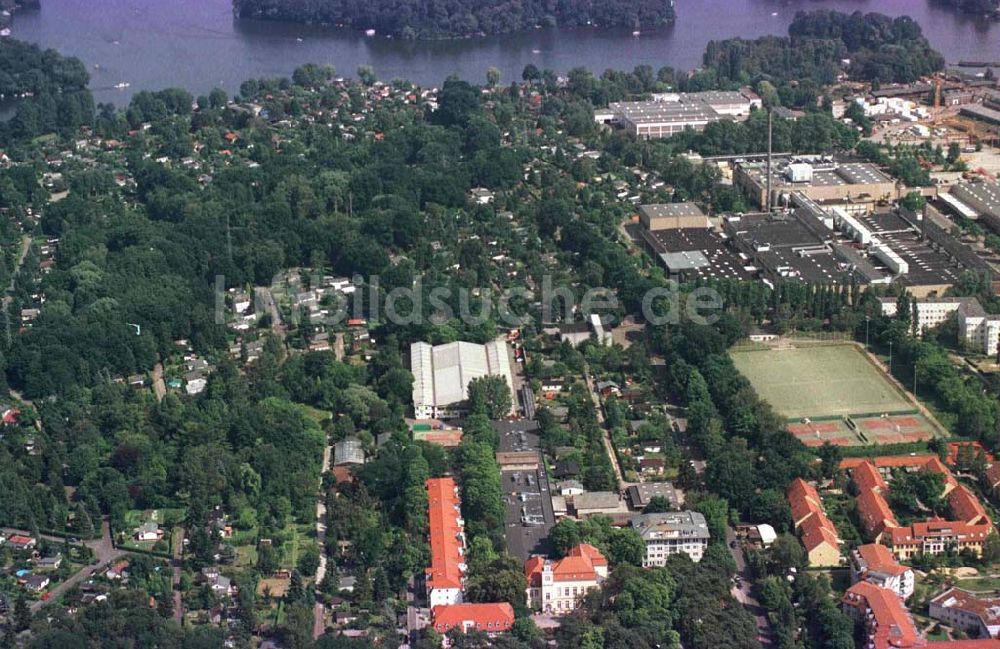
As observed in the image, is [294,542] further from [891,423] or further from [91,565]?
[891,423]

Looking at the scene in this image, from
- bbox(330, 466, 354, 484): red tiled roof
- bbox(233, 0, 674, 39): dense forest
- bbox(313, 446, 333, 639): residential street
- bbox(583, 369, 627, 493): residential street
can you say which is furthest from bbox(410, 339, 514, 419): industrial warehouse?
bbox(233, 0, 674, 39): dense forest

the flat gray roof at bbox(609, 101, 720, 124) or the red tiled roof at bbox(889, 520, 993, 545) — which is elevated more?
the flat gray roof at bbox(609, 101, 720, 124)

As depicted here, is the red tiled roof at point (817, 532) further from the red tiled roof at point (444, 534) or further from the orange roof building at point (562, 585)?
the red tiled roof at point (444, 534)

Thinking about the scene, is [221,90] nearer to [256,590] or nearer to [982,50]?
[982,50]

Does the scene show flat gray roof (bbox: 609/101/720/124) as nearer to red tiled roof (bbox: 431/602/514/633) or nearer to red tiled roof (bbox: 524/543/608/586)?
red tiled roof (bbox: 524/543/608/586)

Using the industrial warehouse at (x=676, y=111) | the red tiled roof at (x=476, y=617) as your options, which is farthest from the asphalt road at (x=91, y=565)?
the industrial warehouse at (x=676, y=111)

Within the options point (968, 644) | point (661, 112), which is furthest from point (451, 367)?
point (661, 112)

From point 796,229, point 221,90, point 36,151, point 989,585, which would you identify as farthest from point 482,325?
point 221,90
